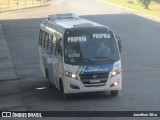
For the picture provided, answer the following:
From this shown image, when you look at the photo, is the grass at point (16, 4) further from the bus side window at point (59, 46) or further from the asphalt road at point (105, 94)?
the bus side window at point (59, 46)

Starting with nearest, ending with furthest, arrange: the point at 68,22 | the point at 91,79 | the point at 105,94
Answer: the point at 91,79 < the point at 105,94 < the point at 68,22

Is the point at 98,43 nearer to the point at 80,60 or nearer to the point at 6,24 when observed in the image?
the point at 80,60

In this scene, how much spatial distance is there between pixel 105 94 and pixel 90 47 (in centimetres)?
192

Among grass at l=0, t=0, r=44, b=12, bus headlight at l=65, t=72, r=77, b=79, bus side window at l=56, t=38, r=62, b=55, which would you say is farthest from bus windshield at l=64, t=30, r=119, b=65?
grass at l=0, t=0, r=44, b=12

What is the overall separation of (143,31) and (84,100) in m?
27.5

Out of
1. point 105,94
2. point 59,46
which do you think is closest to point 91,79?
point 105,94

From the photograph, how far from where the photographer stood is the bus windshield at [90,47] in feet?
63.5

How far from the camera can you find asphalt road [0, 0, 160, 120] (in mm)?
18266

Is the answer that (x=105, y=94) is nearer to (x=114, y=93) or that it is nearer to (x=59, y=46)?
(x=114, y=93)

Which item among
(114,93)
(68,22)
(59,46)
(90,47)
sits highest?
(68,22)

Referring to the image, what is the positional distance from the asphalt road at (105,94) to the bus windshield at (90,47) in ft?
4.68

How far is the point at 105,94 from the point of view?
20.2 m

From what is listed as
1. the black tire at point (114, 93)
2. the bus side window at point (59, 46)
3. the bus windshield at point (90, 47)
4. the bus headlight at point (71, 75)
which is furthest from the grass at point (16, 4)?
the bus headlight at point (71, 75)

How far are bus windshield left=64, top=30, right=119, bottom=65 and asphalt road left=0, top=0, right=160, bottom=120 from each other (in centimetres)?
143
